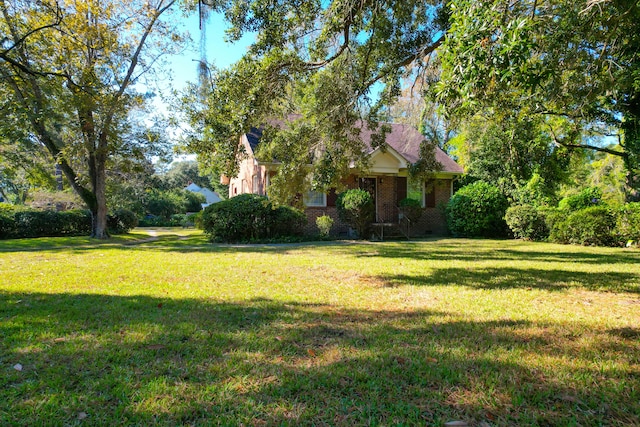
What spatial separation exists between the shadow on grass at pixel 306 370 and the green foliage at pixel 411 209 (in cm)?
1272

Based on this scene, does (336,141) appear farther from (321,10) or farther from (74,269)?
(74,269)

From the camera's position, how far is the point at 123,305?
473 centimetres

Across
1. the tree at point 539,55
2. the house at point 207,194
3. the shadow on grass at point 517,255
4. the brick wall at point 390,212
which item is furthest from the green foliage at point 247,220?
the house at point 207,194

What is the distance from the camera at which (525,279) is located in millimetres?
6680

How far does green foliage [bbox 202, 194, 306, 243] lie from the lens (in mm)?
14156

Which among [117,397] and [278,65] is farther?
[278,65]

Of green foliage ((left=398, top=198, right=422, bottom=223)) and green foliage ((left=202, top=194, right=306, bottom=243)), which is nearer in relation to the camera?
green foliage ((left=202, top=194, right=306, bottom=243))

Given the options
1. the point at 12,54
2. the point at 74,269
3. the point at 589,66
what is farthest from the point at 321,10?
the point at 12,54

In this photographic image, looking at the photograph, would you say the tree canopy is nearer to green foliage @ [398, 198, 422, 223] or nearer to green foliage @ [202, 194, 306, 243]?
green foliage @ [202, 194, 306, 243]

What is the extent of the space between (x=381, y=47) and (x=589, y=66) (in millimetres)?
3999

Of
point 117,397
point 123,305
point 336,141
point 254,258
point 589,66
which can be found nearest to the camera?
point 117,397

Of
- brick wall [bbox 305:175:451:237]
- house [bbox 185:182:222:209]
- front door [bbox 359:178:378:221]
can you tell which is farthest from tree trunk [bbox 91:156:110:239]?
house [bbox 185:182:222:209]

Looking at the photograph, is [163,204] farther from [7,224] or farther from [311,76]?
[311,76]

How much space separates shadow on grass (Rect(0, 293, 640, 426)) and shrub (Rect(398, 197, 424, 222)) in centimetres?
1272
